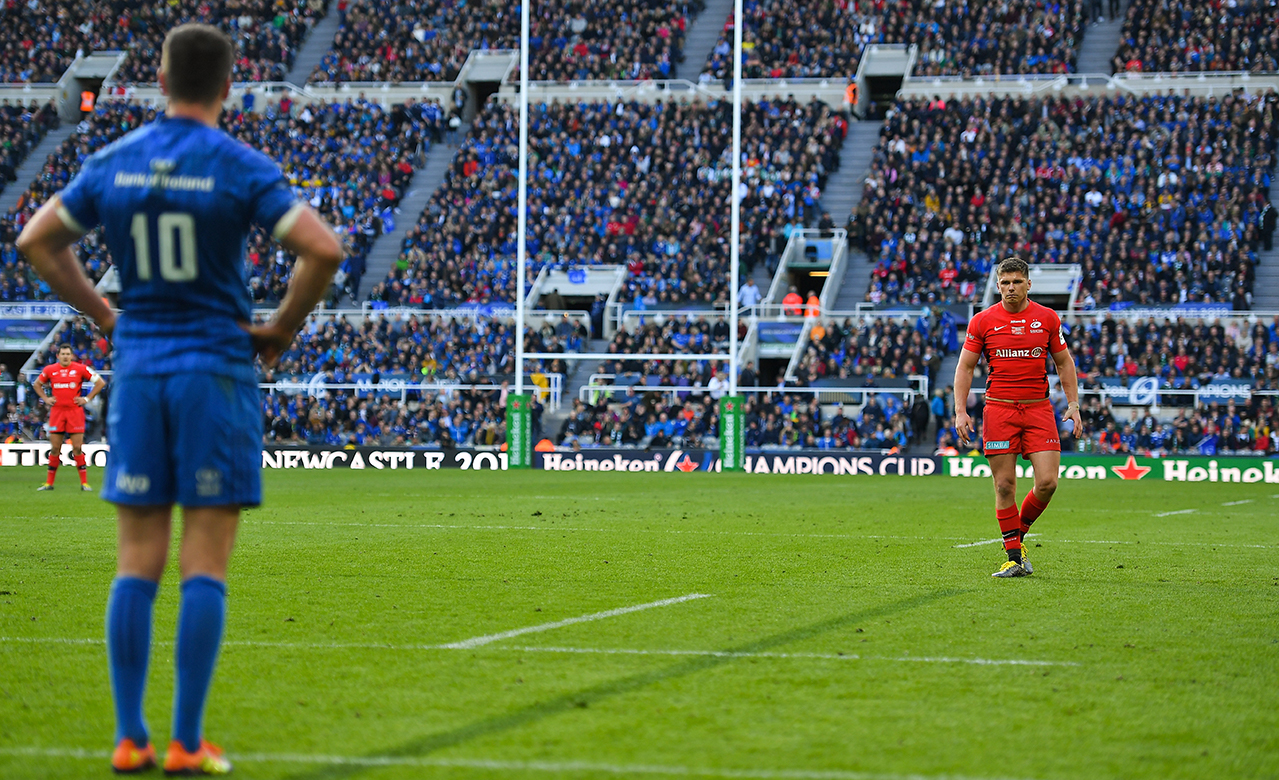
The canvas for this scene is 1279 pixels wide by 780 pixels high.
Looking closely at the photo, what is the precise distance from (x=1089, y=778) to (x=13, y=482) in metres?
22.9

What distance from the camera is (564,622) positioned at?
26.1ft

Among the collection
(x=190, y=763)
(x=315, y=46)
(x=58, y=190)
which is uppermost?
(x=315, y=46)

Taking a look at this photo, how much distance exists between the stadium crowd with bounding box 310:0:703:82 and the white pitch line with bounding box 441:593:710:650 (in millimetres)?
41831

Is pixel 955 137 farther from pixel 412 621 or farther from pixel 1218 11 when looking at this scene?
pixel 412 621

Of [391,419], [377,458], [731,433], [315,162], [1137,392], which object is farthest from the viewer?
[315,162]

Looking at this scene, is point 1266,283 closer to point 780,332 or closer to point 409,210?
point 780,332

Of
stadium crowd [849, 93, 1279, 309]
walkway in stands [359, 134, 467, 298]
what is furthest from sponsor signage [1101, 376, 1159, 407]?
walkway in stands [359, 134, 467, 298]

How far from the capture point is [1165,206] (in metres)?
39.5

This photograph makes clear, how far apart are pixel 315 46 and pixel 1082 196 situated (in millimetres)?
28942

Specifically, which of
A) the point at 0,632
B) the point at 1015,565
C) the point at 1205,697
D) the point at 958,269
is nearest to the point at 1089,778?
the point at 1205,697

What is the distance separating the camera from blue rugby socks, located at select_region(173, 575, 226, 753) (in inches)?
175

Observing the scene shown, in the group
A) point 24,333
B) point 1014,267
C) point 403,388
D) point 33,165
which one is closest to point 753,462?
point 403,388

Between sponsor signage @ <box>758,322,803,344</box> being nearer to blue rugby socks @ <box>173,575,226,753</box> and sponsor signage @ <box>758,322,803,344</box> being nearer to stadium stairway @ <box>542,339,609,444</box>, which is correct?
stadium stairway @ <box>542,339,609,444</box>

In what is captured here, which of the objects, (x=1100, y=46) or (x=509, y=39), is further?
(x=509, y=39)
